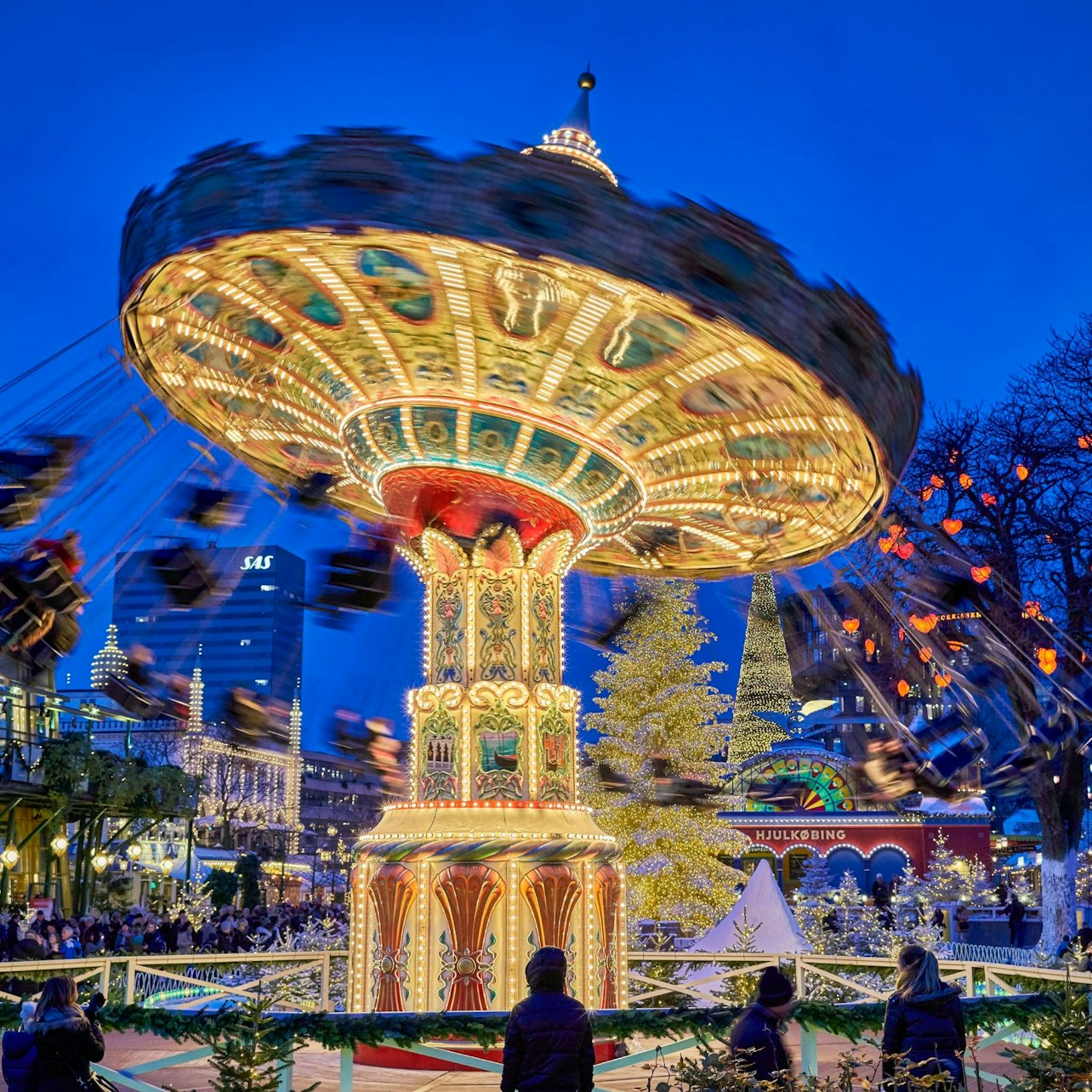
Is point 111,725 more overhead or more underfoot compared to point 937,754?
more overhead

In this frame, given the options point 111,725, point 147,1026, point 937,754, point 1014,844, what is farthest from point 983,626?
point 111,725

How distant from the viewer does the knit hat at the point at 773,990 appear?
5516 mm

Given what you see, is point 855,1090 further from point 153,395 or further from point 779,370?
point 153,395

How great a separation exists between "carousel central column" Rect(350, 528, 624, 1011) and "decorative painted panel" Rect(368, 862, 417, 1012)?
1 centimetres

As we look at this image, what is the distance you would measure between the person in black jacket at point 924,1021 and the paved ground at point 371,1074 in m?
4.40

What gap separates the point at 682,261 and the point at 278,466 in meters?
8.10

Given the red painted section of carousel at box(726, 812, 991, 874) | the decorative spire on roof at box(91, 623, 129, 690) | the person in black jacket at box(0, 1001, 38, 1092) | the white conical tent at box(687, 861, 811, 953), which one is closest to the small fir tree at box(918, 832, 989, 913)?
the red painted section of carousel at box(726, 812, 991, 874)

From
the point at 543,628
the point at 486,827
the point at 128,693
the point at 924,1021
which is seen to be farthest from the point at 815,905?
the point at 924,1021

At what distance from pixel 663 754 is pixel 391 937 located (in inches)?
811

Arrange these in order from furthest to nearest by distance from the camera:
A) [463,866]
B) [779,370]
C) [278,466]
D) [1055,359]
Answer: [1055,359], [278,466], [463,866], [779,370]

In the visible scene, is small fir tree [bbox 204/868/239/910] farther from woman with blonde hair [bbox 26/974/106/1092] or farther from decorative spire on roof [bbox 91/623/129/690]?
woman with blonde hair [bbox 26/974/106/1092]

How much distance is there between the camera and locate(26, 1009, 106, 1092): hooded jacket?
218 inches

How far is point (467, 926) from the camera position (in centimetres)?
1205

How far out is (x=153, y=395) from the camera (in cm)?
1284
